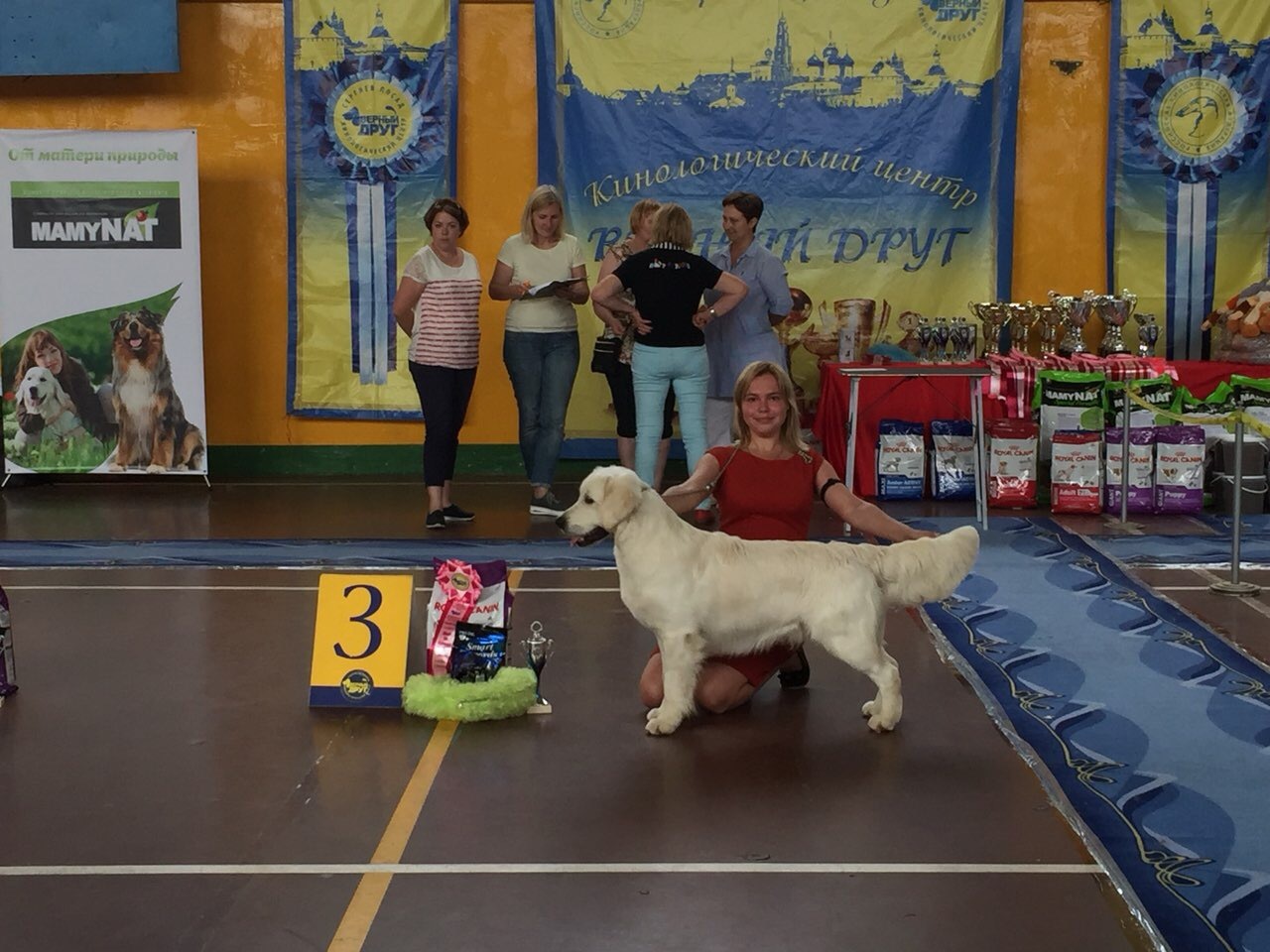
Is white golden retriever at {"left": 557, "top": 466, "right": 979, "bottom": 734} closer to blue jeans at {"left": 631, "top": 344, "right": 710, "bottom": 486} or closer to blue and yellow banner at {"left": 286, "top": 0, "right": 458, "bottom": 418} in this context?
blue jeans at {"left": 631, "top": 344, "right": 710, "bottom": 486}

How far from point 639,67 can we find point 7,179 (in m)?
3.67

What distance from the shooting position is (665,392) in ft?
23.5

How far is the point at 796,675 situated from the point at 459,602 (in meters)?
1.05

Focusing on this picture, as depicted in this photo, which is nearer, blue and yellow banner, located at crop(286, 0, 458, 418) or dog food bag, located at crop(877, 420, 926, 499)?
dog food bag, located at crop(877, 420, 926, 499)

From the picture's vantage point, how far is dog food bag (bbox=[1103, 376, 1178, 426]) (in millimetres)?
7945

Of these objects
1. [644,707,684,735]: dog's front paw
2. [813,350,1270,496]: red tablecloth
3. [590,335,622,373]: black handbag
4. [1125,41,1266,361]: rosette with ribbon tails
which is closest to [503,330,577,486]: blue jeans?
[590,335,622,373]: black handbag

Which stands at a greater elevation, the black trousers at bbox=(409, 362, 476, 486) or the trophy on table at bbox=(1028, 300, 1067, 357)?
the trophy on table at bbox=(1028, 300, 1067, 357)

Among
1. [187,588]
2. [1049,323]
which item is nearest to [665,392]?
[187,588]

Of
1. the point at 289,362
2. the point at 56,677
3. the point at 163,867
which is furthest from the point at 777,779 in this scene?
the point at 289,362

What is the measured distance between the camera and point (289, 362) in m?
9.36

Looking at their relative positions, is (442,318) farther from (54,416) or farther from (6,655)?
(6,655)

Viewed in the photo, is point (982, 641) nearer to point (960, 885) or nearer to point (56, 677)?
point (960, 885)

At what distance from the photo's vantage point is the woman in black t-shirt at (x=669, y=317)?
695 centimetres

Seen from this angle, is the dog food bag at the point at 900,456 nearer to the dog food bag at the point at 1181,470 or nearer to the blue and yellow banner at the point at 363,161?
the dog food bag at the point at 1181,470
